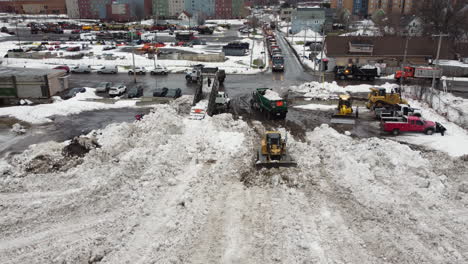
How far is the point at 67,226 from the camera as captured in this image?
15.3 m

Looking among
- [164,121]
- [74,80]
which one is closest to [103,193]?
[164,121]

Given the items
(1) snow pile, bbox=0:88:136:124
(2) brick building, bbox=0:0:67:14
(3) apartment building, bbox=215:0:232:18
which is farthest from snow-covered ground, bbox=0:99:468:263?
(2) brick building, bbox=0:0:67:14

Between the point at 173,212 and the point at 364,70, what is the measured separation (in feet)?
133

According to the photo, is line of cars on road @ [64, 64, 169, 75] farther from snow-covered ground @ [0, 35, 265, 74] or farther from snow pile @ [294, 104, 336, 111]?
snow pile @ [294, 104, 336, 111]

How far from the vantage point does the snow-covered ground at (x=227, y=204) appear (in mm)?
13609

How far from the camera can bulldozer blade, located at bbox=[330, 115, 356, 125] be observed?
3044 cm

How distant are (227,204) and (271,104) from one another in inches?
591

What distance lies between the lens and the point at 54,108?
111 feet

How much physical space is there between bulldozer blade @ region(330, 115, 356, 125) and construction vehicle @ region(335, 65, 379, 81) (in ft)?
66.1

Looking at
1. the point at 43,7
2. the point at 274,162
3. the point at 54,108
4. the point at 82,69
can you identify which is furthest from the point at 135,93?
the point at 43,7

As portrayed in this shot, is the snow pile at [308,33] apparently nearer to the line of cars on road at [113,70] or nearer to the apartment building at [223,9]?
the line of cars on road at [113,70]

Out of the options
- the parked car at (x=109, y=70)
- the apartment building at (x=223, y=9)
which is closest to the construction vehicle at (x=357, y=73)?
the parked car at (x=109, y=70)

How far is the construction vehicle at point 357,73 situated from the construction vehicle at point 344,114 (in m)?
17.1

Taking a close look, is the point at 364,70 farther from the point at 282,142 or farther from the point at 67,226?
the point at 67,226
